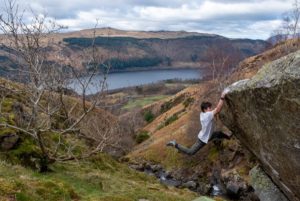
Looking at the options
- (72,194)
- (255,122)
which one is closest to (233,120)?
(255,122)

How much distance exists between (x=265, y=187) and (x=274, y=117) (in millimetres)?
3873

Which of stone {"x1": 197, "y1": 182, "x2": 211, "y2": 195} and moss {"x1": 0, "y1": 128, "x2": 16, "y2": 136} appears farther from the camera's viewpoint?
stone {"x1": 197, "y1": 182, "x2": 211, "y2": 195}

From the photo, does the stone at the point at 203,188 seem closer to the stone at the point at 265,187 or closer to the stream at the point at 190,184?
the stream at the point at 190,184

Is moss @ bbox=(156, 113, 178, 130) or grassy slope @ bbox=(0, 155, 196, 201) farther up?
grassy slope @ bbox=(0, 155, 196, 201)

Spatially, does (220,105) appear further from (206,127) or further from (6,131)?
(6,131)

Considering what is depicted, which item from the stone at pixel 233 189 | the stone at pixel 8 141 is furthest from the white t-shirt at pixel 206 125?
the stone at pixel 233 189

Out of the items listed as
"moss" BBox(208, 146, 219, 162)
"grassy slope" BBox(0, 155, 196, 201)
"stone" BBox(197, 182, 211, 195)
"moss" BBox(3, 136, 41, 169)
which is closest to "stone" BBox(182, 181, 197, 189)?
"stone" BBox(197, 182, 211, 195)

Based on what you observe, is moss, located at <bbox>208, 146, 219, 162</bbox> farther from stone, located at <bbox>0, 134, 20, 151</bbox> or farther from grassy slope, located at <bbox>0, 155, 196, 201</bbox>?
stone, located at <bbox>0, 134, 20, 151</bbox>

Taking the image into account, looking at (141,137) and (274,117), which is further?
(141,137)

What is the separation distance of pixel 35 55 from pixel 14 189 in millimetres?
14295

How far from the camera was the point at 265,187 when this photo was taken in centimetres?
1609

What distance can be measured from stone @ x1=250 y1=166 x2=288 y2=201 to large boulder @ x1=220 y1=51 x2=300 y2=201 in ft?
1.51

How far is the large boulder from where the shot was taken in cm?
1252

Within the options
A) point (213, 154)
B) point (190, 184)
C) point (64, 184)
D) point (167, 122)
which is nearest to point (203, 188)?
point (190, 184)
